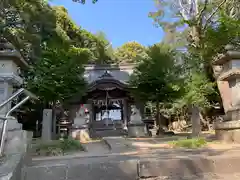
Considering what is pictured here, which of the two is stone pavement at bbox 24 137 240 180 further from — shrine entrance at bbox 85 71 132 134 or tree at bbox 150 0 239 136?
shrine entrance at bbox 85 71 132 134

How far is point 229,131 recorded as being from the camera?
5910mm

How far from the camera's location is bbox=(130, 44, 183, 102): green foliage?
11672mm

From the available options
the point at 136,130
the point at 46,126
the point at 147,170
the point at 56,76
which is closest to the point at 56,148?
the point at 46,126

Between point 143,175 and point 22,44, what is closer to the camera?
point 143,175

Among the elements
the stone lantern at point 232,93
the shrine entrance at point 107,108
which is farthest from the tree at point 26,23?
the stone lantern at point 232,93

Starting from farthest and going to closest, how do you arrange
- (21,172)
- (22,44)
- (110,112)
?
1. (110,112)
2. (22,44)
3. (21,172)

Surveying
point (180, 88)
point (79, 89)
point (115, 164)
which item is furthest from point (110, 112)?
point (115, 164)

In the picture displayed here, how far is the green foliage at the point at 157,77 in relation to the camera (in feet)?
38.3

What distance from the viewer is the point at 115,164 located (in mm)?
3207

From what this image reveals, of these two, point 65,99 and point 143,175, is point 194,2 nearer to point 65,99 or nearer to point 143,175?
point 65,99

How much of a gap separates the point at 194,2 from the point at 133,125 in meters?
9.03

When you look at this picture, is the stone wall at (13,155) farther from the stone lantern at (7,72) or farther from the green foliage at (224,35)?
the green foliage at (224,35)

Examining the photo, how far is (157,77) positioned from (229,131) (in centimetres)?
610

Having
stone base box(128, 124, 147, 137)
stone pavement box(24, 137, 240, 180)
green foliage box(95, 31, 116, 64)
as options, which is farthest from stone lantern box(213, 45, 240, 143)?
green foliage box(95, 31, 116, 64)
